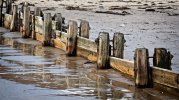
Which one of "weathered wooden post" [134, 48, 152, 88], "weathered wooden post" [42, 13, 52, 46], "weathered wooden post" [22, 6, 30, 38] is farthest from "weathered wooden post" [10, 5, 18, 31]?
"weathered wooden post" [134, 48, 152, 88]

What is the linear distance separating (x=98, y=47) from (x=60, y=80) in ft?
5.38

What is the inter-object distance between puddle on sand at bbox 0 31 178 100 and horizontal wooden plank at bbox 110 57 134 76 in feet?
0.45

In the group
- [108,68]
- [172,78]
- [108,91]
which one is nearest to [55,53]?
[108,68]

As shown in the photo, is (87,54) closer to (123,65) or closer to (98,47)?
(98,47)

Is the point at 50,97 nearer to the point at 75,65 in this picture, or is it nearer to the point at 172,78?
Result: the point at 172,78

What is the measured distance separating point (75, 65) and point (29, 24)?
6.29 m

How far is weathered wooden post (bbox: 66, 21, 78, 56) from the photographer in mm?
→ 11828

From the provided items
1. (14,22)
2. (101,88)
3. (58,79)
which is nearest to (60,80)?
(58,79)

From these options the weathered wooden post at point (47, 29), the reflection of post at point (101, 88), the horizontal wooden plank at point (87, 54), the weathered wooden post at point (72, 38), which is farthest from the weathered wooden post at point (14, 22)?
the reflection of post at point (101, 88)

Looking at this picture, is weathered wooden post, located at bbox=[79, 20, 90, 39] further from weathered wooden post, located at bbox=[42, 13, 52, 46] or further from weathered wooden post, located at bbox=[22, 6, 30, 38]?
weathered wooden post, located at bbox=[22, 6, 30, 38]

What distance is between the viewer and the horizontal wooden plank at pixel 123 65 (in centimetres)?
877

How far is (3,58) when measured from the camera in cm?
1134

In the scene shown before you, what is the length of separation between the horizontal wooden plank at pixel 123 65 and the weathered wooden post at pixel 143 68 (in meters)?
0.69

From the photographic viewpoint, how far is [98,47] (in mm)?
9891
